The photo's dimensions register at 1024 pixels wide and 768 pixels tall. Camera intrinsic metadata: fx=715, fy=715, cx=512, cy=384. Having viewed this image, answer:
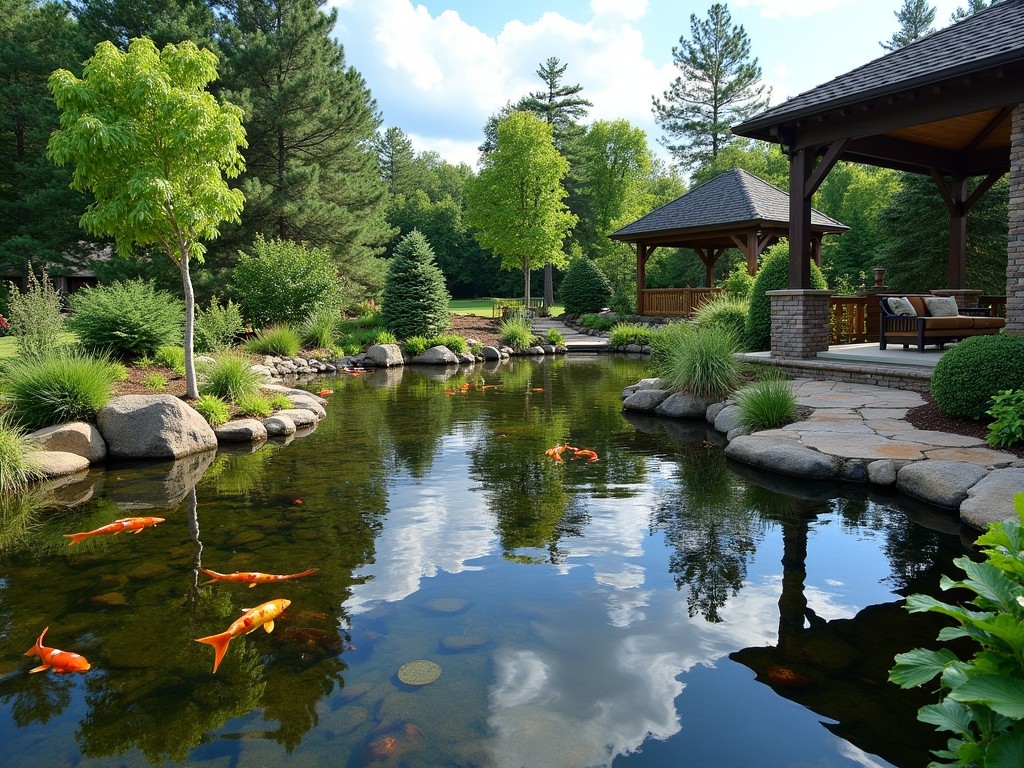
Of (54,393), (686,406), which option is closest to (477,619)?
(54,393)

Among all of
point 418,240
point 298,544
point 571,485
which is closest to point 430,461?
point 571,485

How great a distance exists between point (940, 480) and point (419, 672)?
4.47 metres

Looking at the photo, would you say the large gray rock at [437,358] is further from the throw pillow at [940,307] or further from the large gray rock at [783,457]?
the large gray rock at [783,457]

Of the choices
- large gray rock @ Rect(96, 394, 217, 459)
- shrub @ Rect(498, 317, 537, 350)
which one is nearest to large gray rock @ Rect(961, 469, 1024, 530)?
large gray rock @ Rect(96, 394, 217, 459)

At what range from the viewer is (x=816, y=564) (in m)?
4.57

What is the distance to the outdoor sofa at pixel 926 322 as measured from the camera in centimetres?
1096

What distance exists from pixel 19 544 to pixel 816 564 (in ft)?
18.0

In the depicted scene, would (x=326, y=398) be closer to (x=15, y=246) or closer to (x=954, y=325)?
(x=954, y=325)

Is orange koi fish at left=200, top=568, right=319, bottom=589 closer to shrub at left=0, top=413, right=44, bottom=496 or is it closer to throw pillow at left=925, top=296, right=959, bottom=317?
shrub at left=0, top=413, right=44, bottom=496

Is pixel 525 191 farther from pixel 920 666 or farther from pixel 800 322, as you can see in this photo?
pixel 920 666

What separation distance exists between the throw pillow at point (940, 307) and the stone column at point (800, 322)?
2.02 metres

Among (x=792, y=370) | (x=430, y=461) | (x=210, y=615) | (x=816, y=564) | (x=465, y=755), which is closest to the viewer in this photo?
(x=465, y=755)

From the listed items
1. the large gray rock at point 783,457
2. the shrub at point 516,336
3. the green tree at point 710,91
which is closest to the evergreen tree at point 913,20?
the green tree at point 710,91

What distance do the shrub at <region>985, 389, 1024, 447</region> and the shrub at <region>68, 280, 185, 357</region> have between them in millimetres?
11293
